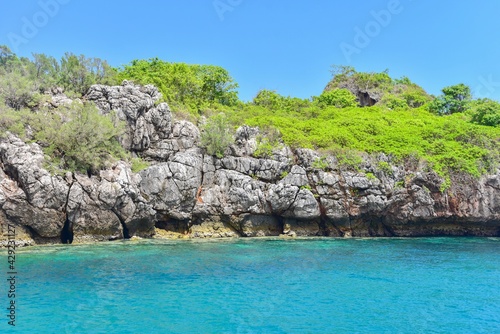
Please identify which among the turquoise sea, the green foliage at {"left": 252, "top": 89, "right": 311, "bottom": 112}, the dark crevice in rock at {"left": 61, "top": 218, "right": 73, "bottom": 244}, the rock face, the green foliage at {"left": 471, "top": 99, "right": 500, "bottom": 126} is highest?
the green foliage at {"left": 252, "top": 89, "right": 311, "bottom": 112}

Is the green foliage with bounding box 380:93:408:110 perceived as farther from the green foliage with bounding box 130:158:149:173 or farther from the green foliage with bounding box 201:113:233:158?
the green foliage with bounding box 130:158:149:173

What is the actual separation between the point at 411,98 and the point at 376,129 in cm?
2600

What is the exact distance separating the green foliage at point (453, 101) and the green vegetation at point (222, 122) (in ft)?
1.10

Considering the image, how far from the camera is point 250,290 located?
54.6 feet

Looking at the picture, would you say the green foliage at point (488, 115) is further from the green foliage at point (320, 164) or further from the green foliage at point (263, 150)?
the green foliage at point (263, 150)

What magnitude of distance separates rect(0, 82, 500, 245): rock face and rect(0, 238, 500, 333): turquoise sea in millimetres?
4364

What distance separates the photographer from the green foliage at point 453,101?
186 ft

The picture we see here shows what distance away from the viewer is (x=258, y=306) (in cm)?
1462

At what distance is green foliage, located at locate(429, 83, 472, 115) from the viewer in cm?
5681

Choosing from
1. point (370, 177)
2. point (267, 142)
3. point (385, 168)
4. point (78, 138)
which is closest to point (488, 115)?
point (385, 168)

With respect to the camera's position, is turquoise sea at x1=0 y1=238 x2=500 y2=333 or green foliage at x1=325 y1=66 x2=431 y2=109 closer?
turquoise sea at x1=0 y1=238 x2=500 y2=333

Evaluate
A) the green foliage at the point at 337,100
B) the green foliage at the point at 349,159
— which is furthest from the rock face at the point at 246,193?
the green foliage at the point at 337,100

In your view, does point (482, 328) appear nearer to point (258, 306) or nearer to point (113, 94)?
point (258, 306)

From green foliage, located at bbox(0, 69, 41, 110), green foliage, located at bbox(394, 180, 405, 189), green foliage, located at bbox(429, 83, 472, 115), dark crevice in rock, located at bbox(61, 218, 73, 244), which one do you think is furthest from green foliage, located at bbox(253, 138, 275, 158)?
green foliage, located at bbox(429, 83, 472, 115)
